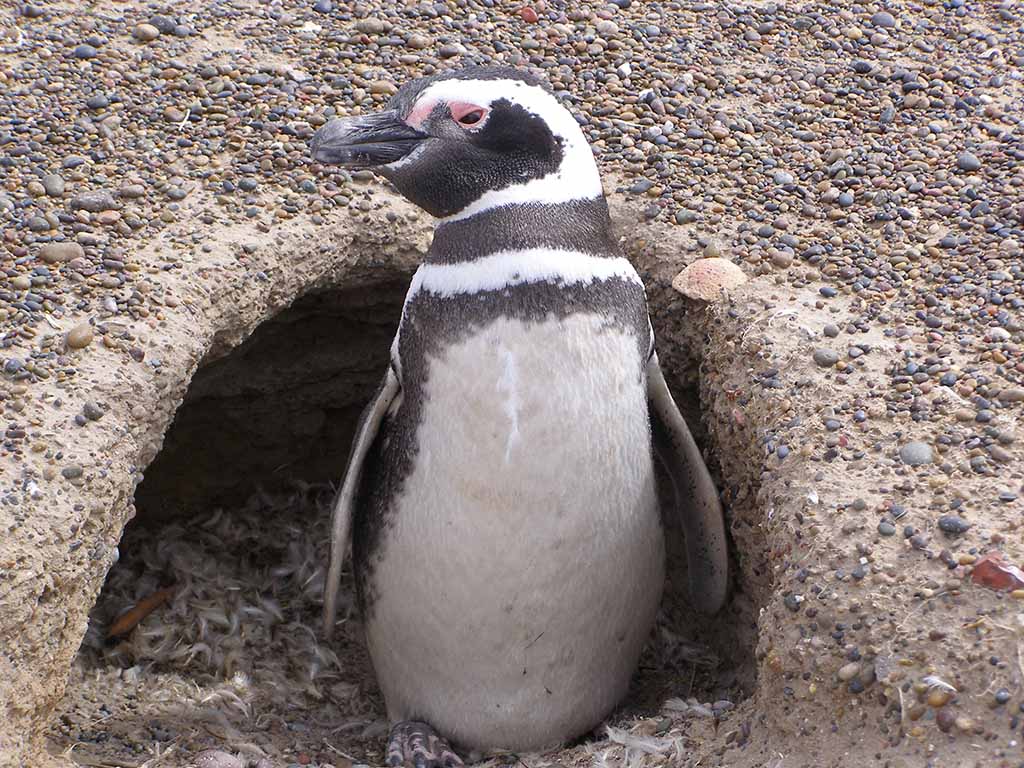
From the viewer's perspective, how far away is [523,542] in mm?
2535

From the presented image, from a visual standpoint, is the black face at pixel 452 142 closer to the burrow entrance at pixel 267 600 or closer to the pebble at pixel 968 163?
the burrow entrance at pixel 267 600

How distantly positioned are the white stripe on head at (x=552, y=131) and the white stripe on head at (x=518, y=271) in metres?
0.11

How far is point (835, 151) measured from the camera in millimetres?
3152

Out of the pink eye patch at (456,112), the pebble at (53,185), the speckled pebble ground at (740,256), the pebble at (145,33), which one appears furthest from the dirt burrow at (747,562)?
the pebble at (145,33)

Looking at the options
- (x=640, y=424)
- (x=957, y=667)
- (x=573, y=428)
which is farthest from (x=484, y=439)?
(x=957, y=667)

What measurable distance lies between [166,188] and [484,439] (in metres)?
1.04

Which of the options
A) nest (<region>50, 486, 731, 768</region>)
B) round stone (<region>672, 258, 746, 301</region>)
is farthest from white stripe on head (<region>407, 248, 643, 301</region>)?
nest (<region>50, 486, 731, 768</region>)

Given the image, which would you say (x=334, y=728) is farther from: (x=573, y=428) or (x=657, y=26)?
(x=657, y=26)

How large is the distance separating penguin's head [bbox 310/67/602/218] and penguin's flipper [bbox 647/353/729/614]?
0.48 meters

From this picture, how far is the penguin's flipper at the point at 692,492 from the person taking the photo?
8.93 feet

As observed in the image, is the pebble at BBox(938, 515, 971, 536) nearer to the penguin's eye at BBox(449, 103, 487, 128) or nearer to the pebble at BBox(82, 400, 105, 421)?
the penguin's eye at BBox(449, 103, 487, 128)

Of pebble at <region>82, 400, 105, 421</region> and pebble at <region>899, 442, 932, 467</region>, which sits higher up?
pebble at <region>899, 442, 932, 467</region>

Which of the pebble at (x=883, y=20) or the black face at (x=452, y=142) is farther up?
the black face at (x=452, y=142)

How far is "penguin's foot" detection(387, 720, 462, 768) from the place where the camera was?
2.69m
